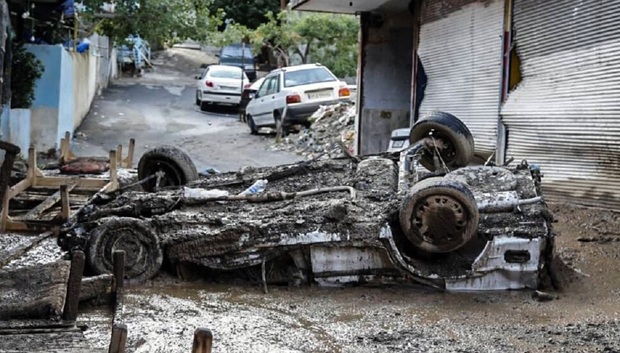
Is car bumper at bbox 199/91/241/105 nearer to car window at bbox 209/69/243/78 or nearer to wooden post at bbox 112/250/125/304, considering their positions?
car window at bbox 209/69/243/78

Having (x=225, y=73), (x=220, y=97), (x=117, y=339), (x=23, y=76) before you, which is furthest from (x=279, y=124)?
(x=117, y=339)

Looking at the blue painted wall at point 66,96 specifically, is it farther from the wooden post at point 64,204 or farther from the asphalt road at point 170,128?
the wooden post at point 64,204

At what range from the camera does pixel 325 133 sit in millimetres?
20062

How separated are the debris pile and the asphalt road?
23.2 inches

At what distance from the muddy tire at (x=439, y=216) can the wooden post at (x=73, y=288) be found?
263 cm

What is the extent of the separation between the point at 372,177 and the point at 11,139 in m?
9.11

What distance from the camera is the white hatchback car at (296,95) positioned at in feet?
70.8

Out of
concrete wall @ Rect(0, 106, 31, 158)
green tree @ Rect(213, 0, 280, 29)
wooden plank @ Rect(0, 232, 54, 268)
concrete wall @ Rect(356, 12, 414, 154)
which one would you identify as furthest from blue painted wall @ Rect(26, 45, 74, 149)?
green tree @ Rect(213, 0, 280, 29)

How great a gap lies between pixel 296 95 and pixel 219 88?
6208 millimetres

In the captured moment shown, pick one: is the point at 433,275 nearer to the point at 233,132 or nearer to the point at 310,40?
the point at 233,132

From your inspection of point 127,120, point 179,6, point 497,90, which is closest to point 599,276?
point 497,90

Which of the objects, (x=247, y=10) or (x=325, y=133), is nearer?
(x=325, y=133)

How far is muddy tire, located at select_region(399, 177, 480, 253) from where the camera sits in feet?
20.4

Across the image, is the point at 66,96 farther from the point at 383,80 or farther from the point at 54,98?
the point at 383,80
